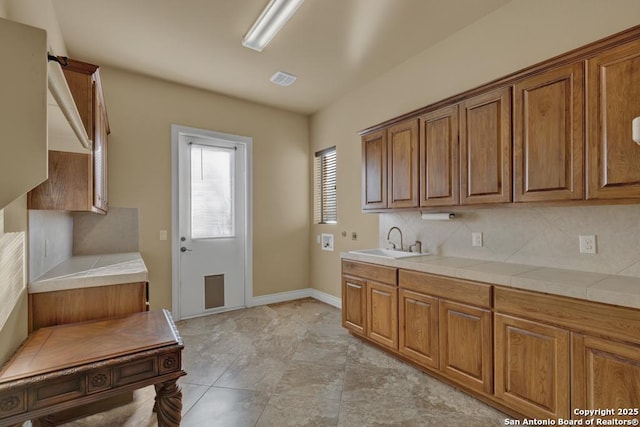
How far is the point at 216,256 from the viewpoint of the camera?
13.5 feet

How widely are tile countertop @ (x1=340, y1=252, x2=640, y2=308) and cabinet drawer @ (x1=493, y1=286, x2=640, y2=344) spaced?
4 cm

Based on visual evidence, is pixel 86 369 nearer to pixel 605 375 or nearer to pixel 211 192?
pixel 605 375

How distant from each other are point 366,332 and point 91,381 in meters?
2.28

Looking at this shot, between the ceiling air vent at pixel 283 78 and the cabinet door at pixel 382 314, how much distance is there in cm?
260

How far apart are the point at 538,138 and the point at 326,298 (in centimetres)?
343

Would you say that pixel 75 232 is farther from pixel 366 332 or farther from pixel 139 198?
pixel 366 332

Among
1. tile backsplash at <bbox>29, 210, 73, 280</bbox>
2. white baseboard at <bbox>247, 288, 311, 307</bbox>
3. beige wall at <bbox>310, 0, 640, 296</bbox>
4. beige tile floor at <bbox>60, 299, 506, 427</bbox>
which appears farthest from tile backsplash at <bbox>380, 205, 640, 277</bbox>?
tile backsplash at <bbox>29, 210, 73, 280</bbox>

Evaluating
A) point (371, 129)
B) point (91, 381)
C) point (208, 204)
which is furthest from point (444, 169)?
point (208, 204)

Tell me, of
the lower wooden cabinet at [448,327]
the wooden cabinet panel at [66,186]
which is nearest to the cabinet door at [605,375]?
the lower wooden cabinet at [448,327]

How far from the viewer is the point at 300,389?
2301 mm

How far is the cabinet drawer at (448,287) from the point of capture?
80.4 inches

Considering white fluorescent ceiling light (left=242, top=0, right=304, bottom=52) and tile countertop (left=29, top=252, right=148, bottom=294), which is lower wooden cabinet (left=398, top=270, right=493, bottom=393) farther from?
white fluorescent ceiling light (left=242, top=0, right=304, bottom=52)

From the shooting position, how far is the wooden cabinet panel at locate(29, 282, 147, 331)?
1.79m

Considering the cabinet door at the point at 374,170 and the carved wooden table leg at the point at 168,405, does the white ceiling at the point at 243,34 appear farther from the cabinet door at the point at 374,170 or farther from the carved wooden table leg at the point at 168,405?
the carved wooden table leg at the point at 168,405
